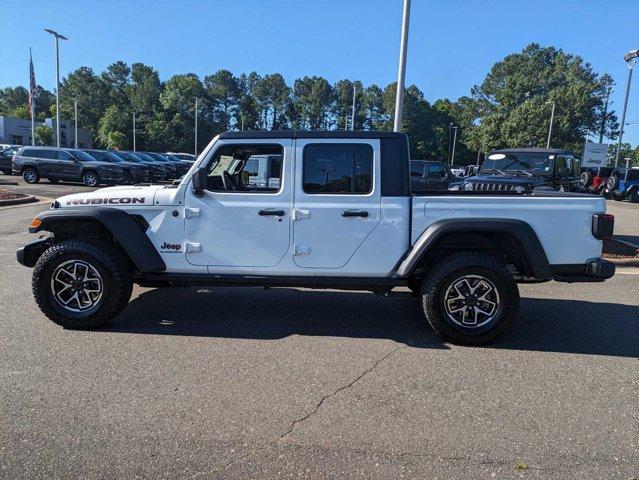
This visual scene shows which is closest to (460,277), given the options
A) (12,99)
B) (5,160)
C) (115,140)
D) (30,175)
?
(30,175)

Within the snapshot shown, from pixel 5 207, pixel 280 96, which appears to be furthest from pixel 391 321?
pixel 280 96

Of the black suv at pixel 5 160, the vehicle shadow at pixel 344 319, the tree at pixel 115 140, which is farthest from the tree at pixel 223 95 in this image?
the vehicle shadow at pixel 344 319

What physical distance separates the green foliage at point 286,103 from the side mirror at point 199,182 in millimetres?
60894

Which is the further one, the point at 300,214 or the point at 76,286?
the point at 76,286

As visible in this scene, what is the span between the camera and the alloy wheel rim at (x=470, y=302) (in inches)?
170

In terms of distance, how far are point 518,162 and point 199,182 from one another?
884 centimetres

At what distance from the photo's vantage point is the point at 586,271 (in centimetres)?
431

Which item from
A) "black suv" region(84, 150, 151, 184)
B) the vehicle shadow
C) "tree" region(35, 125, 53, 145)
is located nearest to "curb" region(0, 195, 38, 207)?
"black suv" region(84, 150, 151, 184)

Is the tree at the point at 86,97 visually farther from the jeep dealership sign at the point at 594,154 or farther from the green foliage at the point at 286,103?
the jeep dealership sign at the point at 594,154

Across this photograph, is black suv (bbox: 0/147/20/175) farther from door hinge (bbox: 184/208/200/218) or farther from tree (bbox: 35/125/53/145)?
tree (bbox: 35/125/53/145)

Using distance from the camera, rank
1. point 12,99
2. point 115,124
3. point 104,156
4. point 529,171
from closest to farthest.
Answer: point 529,171 < point 104,156 < point 115,124 < point 12,99

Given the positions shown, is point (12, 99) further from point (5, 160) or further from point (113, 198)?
point (113, 198)

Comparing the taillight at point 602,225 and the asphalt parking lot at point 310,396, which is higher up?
the taillight at point 602,225

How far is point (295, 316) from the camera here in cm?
512
